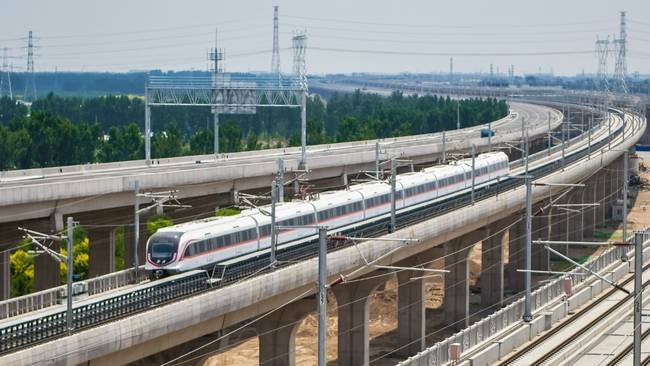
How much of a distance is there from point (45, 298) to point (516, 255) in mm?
63064

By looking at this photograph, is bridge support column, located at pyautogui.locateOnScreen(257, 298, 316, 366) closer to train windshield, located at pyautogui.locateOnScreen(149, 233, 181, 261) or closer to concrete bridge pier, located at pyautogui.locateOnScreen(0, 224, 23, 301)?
train windshield, located at pyautogui.locateOnScreen(149, 233, 181, 261)

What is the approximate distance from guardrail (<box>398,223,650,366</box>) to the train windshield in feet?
30.4

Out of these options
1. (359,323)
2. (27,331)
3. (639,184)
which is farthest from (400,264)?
(639,184)

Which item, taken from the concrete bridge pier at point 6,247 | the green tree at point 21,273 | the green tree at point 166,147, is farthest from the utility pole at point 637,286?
the green tree at point 166,147

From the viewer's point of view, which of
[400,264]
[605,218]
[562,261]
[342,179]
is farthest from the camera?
[605,218]

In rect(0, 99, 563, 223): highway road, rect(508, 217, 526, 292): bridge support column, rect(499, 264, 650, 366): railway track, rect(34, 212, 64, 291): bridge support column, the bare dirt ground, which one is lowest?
the bare dirt ground

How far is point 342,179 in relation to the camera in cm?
9981

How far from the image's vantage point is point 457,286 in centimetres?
8588

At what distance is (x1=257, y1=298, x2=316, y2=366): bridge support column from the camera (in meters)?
60.8

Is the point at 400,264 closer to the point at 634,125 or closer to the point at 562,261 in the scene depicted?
the point at 562,261

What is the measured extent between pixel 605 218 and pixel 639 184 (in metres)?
28.5

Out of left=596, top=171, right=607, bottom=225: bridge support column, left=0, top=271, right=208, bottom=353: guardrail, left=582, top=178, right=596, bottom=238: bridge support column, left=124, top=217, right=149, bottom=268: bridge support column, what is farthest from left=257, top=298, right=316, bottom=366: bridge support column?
left=596, top=171, right=607, bottom=225: bridge support column

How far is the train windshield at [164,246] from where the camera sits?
1998 inches

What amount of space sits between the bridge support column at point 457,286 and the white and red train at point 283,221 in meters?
3.47
